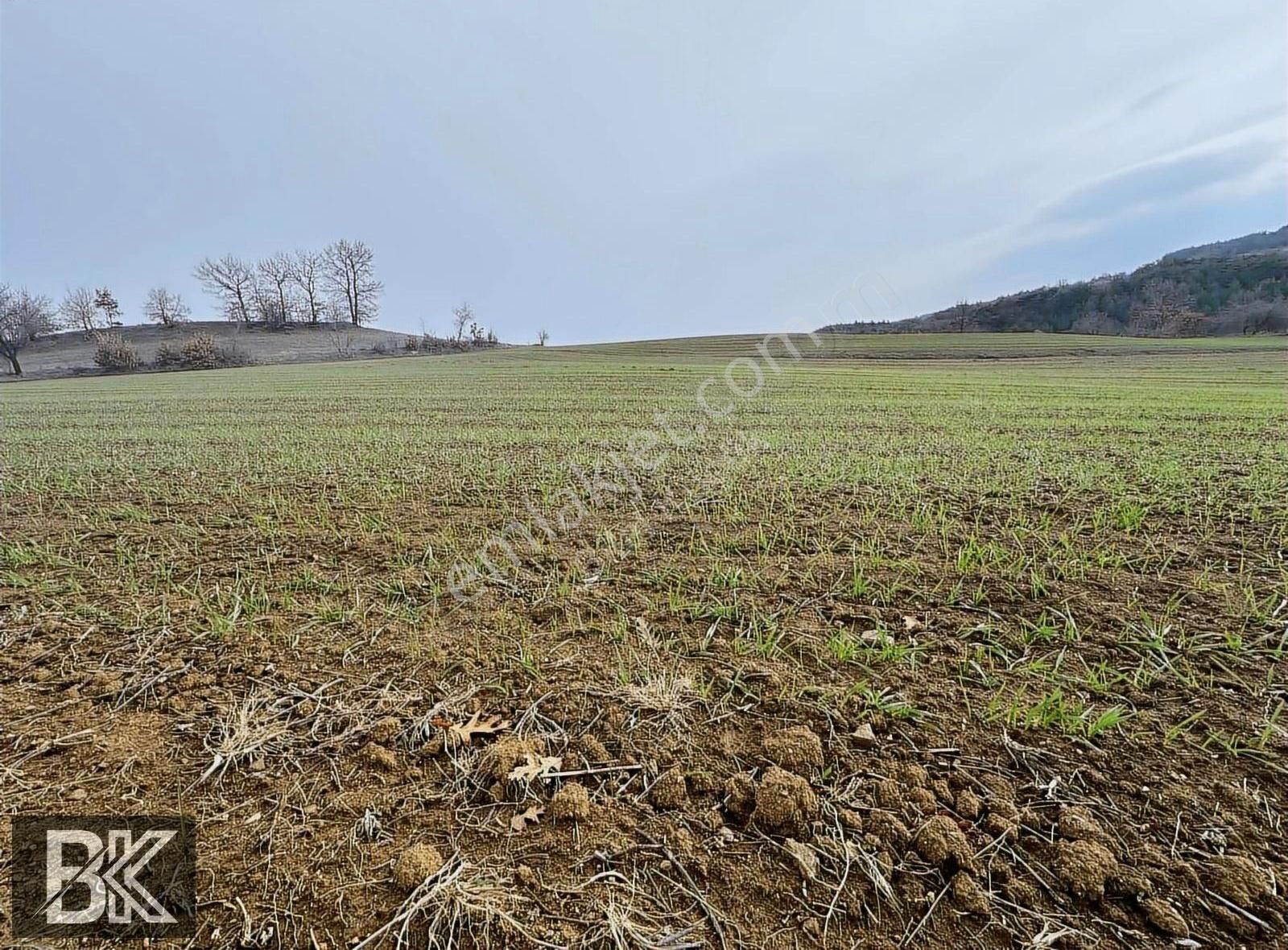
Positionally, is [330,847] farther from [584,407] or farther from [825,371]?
[825,371]

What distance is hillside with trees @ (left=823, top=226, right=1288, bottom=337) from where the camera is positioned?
152 feet

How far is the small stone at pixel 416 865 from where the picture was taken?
1215 mm

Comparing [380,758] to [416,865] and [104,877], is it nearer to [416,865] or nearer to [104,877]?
[416,865]

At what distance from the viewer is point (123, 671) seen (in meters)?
1.96

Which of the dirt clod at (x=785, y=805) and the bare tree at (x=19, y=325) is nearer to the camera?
the dirt clod at (x=785, y=805)

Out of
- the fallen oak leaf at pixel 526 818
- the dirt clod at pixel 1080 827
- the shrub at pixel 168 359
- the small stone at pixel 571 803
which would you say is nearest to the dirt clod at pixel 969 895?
the dirt clod at pixel 1080 827

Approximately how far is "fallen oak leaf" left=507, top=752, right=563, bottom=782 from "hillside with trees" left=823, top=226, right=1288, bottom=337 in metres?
43.6

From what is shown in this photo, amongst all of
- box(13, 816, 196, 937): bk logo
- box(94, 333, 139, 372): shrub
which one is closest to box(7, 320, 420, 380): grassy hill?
box(94, 333, 139, 372): shrub

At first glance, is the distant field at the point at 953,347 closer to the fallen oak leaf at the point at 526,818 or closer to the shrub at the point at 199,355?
the shrub at the point at 199,355

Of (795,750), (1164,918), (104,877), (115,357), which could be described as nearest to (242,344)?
(115,357)

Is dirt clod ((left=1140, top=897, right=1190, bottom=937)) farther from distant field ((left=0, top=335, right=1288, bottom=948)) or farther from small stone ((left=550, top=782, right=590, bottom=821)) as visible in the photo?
small stone ((left=550, top=782, right=590, bottom=821))

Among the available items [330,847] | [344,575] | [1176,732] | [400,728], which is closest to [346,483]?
[344,575]

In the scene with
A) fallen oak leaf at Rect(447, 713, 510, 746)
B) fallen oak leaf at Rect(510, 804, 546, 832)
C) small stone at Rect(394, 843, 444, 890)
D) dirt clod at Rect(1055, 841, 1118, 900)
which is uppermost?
fallen oak leaf at Rect(447, 713, 510, 746)

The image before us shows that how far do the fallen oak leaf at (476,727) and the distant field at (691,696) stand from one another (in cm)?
2
